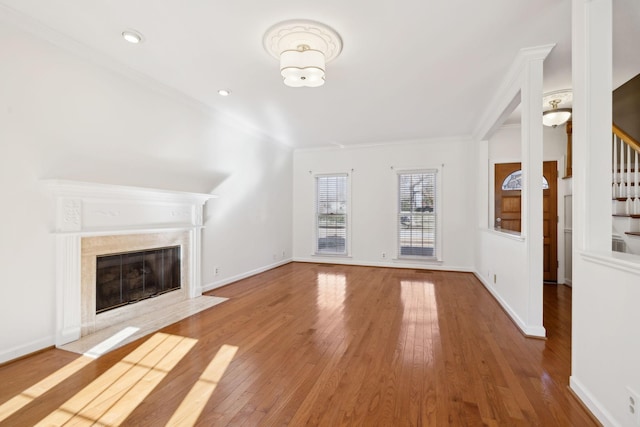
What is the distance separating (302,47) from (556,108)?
3851 millimetres

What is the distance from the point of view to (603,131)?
185cm

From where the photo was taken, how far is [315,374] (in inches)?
87.7

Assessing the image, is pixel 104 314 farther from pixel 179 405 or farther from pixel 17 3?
pixel 17 3

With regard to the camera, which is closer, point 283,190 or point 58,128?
point 58,128

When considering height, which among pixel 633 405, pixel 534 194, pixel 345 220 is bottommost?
pixel 633 405

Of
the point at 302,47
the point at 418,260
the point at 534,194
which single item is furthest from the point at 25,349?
the point at 418,260

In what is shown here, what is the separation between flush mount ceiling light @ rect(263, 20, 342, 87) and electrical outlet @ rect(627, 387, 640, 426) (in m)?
3.03

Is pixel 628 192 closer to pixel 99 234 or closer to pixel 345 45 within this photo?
pixel 345 45

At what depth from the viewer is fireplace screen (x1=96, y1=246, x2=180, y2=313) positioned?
3096mm

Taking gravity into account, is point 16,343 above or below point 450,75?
below

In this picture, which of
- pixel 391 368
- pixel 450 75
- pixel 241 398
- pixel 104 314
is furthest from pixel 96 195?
pixel 450 75

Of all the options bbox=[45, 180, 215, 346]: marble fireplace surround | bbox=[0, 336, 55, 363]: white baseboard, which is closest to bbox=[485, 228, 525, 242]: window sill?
bbox=[45, 180, 215, 346]: marble fireplace surround

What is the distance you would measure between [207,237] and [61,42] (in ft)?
8.88

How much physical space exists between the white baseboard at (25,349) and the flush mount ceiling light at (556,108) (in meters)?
6.14
